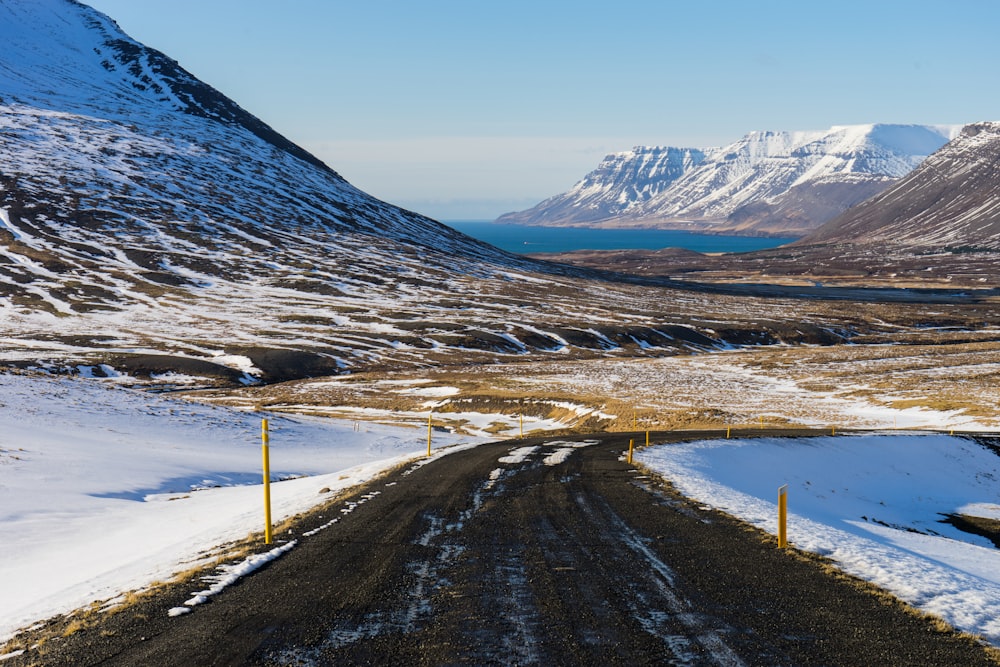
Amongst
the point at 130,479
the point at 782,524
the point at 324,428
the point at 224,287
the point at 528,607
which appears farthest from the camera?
the point at 224,287

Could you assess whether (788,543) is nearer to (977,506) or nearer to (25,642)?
(25,642)

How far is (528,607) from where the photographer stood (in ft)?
33.3

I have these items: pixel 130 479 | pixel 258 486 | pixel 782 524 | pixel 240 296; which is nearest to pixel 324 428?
pixel 258 486

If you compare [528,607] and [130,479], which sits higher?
[528,607]

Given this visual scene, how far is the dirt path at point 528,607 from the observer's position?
8.66 meters

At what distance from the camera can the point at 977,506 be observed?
3083 cm

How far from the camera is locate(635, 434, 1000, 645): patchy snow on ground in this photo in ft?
38.4

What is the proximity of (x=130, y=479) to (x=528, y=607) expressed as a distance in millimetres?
18436

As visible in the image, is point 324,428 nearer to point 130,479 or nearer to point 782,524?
point 130,479

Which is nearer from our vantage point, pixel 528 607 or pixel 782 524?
pixel 528 607

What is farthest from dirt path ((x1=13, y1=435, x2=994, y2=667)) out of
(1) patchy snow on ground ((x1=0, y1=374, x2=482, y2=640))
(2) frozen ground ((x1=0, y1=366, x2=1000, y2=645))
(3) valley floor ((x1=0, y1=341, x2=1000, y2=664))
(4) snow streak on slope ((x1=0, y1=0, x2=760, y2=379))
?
(4) snow streak on slope ((x1=0, y1=0, x2=760, y2=379))

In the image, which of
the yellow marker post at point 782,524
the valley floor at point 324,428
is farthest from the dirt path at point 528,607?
the valley floor at point 324,428

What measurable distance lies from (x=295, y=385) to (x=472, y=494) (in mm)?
64358

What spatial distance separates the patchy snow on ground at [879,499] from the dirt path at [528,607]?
0.89 m
